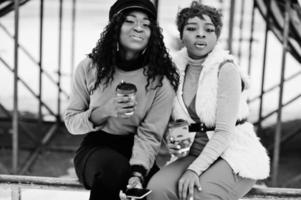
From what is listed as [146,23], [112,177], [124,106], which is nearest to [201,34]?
[146,23]

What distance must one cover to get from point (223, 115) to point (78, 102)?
25.2 inches

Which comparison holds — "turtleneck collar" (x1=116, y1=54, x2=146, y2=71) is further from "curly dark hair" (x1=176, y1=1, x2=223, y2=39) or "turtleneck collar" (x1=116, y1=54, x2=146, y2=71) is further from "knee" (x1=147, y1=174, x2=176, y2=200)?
"knee" (x1=147, y1=174, x2=176, y2=200)

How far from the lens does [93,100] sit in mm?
2410

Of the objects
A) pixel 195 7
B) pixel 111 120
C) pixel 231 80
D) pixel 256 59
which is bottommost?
pixel 256 59

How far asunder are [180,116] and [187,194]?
0.38 m

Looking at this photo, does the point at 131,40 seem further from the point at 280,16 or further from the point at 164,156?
the point at 280,16

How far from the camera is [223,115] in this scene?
2.26 meters

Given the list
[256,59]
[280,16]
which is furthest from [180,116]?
[256,59]

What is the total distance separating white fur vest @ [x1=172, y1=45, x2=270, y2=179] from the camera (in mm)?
2275

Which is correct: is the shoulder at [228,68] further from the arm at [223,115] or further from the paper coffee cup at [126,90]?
the paper coffee cup at [126,90]

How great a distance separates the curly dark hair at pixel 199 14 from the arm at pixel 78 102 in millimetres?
455

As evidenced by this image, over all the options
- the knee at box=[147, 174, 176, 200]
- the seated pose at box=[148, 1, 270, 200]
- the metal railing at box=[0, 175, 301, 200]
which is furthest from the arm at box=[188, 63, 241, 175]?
the metal railing at box=[0, 175, 301, 200]

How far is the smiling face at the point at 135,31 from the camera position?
2393 millimetres

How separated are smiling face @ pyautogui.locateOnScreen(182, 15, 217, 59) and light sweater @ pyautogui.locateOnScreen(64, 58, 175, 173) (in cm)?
19
